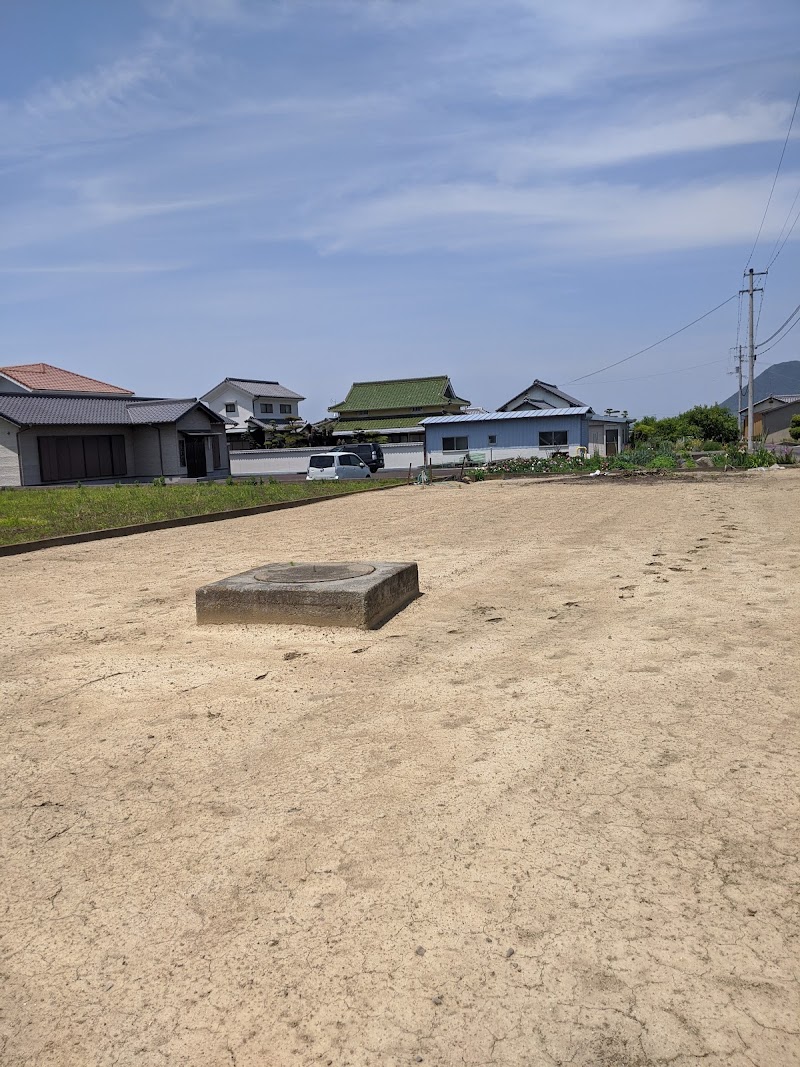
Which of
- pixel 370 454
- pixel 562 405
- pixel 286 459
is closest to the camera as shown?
pixel 370 454

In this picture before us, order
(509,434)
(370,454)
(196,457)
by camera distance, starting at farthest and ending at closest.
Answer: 1. (509,434)
2. (370,454)
3. (196,457)

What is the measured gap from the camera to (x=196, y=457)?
34812mm

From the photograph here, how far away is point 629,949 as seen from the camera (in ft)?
7.12

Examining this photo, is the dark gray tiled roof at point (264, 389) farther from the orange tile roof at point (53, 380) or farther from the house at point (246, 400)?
the orange tile roof at point (53, 380)

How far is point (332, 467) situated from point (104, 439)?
982cm

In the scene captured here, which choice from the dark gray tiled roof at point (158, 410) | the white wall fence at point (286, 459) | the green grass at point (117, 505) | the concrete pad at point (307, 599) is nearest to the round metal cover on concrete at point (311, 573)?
the concrete pad at point (307, 599)

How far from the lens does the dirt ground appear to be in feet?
6.46

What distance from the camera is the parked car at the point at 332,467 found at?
94.8ft

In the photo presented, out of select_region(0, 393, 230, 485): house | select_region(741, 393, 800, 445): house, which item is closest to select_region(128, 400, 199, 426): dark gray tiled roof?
select_region(0, 393, 230, 485): house

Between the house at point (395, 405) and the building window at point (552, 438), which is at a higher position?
the house at point (395, 405)

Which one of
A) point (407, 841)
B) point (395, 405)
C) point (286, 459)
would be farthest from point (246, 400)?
point (407, 841)

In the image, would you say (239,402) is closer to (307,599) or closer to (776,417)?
(776,417)

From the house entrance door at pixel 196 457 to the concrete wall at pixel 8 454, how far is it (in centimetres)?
700

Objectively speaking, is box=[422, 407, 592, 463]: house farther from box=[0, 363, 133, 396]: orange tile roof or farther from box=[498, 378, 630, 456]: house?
box=[0, 363, 133, 396]: orange tile roof
